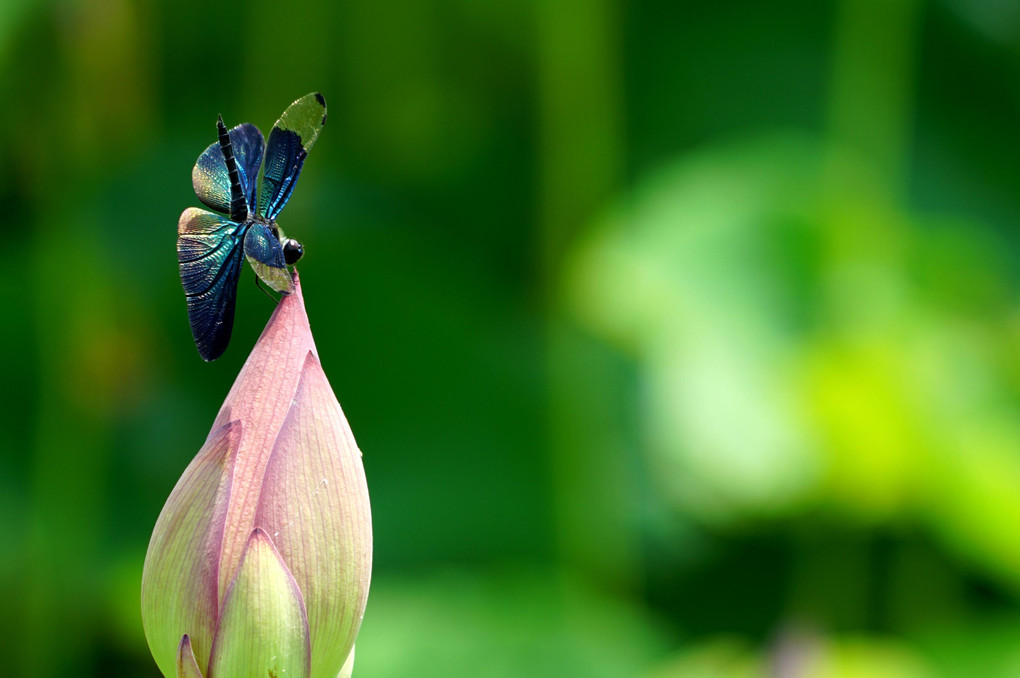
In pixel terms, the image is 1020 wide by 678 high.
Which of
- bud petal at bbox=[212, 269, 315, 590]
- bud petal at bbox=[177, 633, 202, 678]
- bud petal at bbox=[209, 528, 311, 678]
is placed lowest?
bud petal at bbox=[177, 633, 202, 678]

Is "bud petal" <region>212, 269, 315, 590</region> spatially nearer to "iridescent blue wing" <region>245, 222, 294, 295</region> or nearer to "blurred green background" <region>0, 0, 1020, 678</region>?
"iridescent blue wing" <region>245, 222, 294, 295</region>

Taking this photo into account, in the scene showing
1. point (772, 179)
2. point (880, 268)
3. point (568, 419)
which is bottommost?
point (568, 419)

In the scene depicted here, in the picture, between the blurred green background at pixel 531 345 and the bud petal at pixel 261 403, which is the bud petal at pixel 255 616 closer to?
the bud petal at pixel 261 403

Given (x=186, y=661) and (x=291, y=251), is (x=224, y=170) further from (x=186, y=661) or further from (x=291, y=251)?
(x=186, y=661)

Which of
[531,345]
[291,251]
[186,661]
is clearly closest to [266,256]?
[291,251]

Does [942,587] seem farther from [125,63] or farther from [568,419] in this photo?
[125,63]

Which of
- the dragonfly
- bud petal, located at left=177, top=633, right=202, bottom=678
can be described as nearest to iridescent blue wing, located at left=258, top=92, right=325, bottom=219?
the dragonfly

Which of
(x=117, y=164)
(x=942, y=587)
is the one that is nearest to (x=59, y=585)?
(x=117, y=164)
